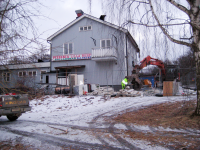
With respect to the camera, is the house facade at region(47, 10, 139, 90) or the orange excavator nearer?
the orange excavator

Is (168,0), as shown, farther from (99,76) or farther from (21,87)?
(99,76)

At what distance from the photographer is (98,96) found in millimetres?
14508

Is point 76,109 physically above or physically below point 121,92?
below

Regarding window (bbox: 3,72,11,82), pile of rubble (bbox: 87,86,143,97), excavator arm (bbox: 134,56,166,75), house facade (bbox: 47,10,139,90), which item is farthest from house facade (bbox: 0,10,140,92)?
window (bbox: 3,72,11,82)

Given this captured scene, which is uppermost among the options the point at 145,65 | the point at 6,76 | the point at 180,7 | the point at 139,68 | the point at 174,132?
the point at 180,7

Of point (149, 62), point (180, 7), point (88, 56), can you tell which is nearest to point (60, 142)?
point (180, 7)

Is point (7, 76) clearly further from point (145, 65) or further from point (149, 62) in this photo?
point (145, 65)

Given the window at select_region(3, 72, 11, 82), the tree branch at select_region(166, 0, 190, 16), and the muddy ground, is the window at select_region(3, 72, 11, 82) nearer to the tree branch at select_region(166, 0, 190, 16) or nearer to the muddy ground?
the muddy ground

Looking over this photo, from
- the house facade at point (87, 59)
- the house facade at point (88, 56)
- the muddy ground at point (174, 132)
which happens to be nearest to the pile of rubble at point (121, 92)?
Answer: the house facade at point (87, 59)

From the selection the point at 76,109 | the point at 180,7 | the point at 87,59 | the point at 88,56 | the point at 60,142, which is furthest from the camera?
the point at 87,59

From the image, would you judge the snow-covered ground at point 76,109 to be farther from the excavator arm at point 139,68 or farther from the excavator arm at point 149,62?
the excavator arm at point 149,62

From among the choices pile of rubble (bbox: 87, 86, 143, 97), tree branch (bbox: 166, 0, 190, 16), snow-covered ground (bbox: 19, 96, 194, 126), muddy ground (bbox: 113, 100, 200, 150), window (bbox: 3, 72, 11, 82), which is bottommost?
snow-covered ground (bbox: 19, 96, 194, 126)

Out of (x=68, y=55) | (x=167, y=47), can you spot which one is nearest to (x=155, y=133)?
(x=167, y=47)

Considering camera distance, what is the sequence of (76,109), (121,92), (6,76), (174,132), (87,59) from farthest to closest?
(87,59) < (121,92) < (76,109) < (174,132) < (6,76)
